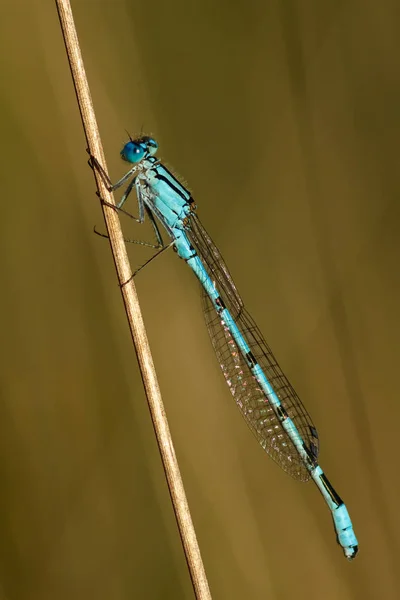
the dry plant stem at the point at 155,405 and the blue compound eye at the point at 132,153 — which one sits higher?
the blue compound eye at the point at 132,153

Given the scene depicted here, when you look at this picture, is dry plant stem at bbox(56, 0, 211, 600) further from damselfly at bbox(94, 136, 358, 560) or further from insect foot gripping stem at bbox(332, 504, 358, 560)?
insect foot gripping stem at bbox(332, 504, 358, 560)

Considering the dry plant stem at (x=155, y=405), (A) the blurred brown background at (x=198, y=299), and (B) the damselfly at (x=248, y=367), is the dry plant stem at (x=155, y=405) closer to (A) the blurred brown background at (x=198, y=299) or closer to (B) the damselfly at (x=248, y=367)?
(B) the damselfly at (x=248, y=367)

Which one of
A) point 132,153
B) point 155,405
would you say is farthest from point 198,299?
point 155,405

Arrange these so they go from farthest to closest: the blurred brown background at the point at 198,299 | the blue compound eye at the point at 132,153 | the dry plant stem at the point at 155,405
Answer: the blurred brown background at the point at 198,299
the blue compound eye at the point at 132,153
the dry plant stem at the point at 155,405

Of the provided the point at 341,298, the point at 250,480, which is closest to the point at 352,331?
the point at 341,298

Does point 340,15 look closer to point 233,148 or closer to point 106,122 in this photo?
point 233,148

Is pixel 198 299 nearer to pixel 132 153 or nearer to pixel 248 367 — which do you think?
pixel 248 367

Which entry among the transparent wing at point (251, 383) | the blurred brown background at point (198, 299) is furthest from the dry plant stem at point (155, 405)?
the transparent wing at point (251, 383)
